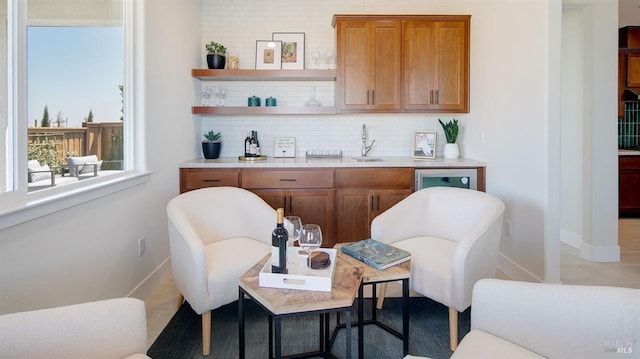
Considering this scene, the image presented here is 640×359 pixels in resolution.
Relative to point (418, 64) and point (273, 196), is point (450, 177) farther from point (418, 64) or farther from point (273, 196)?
point (273, 196)

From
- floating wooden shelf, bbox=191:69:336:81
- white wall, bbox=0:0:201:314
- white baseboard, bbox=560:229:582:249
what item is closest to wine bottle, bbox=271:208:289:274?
white wall, bbox=0:0:201:314

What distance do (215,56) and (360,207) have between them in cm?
212

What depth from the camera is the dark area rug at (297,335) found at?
2107mm

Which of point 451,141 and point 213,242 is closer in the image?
point 213,242

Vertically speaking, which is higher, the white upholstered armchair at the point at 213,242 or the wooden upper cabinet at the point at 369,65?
the wooden upper cabinet at the point at 369,65

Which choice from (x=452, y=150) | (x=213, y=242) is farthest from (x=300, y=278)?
(x=452, y=150)

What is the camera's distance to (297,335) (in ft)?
7.47

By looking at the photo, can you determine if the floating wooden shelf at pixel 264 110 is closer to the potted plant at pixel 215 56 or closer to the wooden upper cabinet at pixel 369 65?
the wooden upper cabinet at pixel 369 65

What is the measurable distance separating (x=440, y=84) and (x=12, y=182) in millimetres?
A: 3569

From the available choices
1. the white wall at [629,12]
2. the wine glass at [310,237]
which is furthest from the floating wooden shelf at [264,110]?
the white wall at [629,12]

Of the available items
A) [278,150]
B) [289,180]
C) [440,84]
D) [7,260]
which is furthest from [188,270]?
[440,84]

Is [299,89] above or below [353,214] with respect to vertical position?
above

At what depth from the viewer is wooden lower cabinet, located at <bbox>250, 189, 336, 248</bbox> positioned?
3.72m

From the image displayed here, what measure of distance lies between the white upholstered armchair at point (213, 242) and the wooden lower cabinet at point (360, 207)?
3.71 ft
